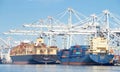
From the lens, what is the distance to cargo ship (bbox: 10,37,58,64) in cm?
14325

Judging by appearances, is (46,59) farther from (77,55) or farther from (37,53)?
(77,55)

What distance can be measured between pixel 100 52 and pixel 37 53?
93.2 feet

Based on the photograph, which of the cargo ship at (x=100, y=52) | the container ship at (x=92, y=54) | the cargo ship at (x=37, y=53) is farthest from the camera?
the cargo ship at (x=37, y=53)

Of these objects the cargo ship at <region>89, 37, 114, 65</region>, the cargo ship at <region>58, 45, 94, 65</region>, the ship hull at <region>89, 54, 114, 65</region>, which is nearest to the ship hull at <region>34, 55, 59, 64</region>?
the cargo ship at <region>58, 45, 94, 65</region>

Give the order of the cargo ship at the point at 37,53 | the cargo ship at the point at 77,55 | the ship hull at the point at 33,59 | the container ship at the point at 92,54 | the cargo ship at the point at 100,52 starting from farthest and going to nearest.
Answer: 1. the cargo ship at the point at 37,53
2. the ship hull at the point at 33,59
3. the cargo ship at the point at 77,55
4. the container ship at the point at 92,54
5. the cargo ship at the point at 100,52

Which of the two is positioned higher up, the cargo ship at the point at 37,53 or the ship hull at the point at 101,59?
the cargo ship at the point at 37,53

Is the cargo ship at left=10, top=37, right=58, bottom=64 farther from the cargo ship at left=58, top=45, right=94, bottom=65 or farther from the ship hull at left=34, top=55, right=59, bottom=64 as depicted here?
the cargo ship at left=58, top=45, right=94, bottom=65

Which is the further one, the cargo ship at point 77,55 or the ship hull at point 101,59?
the cargo ship at point 77,55

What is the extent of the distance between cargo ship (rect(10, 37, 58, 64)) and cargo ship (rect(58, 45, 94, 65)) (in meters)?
13.6

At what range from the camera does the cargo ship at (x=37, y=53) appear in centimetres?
14325

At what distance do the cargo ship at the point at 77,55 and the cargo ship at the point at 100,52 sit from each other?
159 cm

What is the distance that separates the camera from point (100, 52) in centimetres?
11850

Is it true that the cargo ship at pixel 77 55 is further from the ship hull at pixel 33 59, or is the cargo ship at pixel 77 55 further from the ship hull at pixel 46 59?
the ship hull at pixel 33 59

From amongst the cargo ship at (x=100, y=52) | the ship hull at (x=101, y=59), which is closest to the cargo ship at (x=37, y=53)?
the cargo ship at (x=100, y=52)
